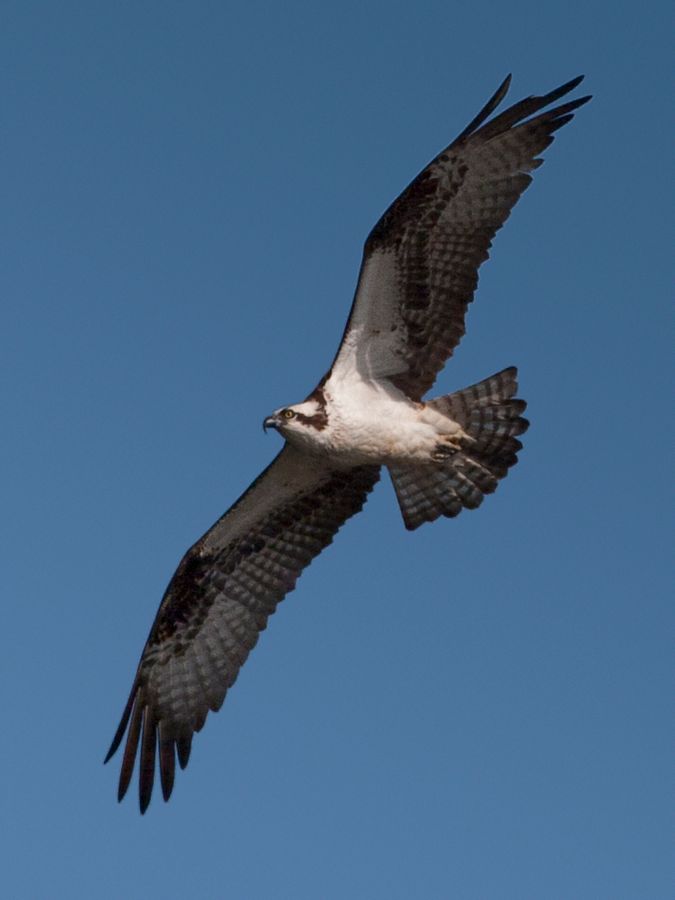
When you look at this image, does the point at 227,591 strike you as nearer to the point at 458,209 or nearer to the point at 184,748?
the point at 184,748

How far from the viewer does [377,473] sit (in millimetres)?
12164

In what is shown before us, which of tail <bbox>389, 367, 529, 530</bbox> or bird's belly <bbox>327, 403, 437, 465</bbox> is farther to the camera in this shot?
tail <bbox>389, 367, 529, 530</bbox>

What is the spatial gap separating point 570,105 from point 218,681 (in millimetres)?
5305

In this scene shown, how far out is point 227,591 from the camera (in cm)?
1246

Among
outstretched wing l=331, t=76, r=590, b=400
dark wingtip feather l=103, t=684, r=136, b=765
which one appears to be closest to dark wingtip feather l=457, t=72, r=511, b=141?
outstretched wing l=331, t=76, r=590, b=400

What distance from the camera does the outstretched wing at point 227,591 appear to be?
12.1m

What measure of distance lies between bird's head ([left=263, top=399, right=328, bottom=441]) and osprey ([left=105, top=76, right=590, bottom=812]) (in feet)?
0.03

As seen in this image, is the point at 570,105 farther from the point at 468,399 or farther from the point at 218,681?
the point at 218,681

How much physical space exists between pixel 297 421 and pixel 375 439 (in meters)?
0.61

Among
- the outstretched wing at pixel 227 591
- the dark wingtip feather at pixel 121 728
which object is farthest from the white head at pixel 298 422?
the dark wingtip feather at pixel 121 728

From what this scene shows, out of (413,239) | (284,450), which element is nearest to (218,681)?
(284,450)

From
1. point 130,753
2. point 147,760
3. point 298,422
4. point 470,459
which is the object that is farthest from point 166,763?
point 470,459

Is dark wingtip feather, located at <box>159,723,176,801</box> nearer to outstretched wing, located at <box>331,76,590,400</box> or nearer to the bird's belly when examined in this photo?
the bird's belly

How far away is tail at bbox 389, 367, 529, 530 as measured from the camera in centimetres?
1152
